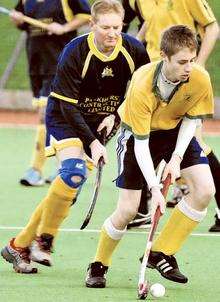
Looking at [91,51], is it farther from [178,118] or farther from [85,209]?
[85,209]

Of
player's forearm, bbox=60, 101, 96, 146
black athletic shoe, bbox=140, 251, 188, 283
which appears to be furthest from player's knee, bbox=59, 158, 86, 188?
black athletic shoe, bbox=140, 251, 188, 283

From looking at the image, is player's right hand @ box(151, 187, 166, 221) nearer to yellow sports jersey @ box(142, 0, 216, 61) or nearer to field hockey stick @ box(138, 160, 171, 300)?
field hockey stick @ box(138, 160, 171, 300)

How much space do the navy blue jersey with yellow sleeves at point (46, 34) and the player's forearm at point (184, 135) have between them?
3.78 m

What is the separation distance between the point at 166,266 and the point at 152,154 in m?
0.58

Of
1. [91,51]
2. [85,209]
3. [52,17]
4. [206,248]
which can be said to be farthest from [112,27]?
[52,17]

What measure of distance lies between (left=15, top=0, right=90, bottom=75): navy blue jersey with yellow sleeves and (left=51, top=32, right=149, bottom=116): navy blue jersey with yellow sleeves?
10.4 feet

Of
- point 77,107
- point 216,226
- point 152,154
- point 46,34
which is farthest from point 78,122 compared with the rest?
point 46,34

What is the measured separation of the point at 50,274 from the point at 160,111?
3.45 ft

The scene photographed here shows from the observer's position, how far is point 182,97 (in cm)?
615

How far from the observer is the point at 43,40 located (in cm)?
1015

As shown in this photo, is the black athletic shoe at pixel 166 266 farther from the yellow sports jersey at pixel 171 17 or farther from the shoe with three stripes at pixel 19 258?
the yellow sports jersey at pixel 171 17

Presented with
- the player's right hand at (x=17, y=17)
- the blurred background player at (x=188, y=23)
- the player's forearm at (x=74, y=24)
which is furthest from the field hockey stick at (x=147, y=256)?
the player's right hand at (x=17, y=17)

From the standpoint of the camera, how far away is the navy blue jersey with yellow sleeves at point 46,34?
9.98m

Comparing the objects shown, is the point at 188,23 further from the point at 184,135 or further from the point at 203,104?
the point at 184,135
